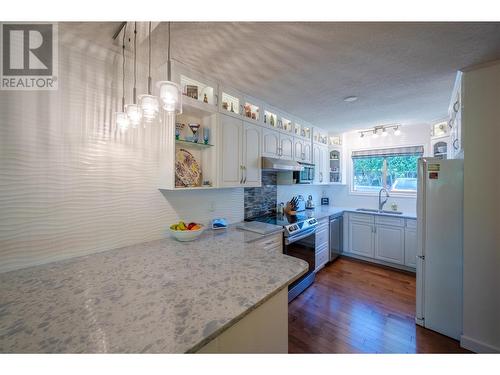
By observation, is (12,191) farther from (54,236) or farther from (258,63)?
(258,63)

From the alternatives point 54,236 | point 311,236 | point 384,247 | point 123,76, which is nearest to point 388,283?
point 384,247

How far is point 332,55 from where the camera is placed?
1492 mm

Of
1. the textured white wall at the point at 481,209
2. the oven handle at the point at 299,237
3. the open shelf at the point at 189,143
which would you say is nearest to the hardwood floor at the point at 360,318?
the textured white wall at the point at 481,209

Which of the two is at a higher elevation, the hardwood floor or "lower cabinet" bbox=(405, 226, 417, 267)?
"lower cabinet" bbox=(405, 226, 417, 267)

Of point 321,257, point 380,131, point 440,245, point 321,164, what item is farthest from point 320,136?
point 440,245

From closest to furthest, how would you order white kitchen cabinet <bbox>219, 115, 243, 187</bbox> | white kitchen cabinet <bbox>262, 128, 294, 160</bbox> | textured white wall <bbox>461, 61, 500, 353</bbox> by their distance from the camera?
textured white wall <bbox>461, 61, 500, 353</bbox> < white kitchen cabinet <bbox>219, 115, 243, 187</bbox> < white kitchen cabinet <bbox>262, 128, 294, 160</bbox>

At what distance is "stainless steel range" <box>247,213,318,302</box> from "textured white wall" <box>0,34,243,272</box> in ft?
4.36

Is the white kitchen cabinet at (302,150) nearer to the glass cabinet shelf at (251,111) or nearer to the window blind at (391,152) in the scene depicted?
the glass cabinet shelf at (251,111)

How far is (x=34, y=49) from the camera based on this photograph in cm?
121

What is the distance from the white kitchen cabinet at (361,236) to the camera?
10.9 feet

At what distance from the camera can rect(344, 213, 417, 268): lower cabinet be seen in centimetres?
297

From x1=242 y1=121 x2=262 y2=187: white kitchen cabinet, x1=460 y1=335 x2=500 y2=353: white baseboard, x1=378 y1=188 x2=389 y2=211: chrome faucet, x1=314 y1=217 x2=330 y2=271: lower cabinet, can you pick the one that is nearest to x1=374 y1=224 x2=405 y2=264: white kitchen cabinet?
x1=378 y1=188 x2=389 y2=211: chrome faucet

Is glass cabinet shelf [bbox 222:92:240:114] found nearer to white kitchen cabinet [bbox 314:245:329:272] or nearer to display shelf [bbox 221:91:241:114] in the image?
display shelf [bbox 221:91:241:114]

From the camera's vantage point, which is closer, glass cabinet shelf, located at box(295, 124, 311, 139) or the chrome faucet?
glass cabinet shelf, located at box(295, 124, 311, 139)
